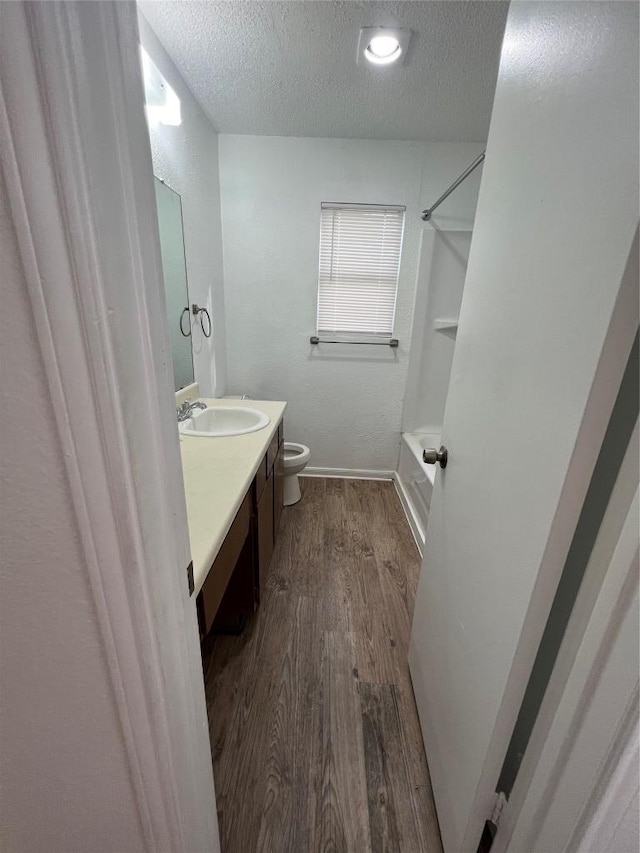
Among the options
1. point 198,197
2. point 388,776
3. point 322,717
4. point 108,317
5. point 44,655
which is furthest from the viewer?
point 198,197

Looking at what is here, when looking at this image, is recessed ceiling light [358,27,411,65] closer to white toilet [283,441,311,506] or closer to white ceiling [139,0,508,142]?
white ceiling [139,0,508,142]

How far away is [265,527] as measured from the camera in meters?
1.61

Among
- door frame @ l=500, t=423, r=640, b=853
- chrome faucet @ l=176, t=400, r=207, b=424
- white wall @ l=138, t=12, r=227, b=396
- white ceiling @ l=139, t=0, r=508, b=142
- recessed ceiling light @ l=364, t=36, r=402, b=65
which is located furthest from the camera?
chrome faucet @ l=176, t=400, r=207, b=424

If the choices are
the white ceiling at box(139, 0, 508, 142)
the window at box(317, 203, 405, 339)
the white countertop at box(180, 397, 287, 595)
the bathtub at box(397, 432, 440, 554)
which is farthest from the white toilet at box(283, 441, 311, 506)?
the white ceiling at box(139, 0, 508, 142)

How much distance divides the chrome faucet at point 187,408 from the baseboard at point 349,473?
4.39ft

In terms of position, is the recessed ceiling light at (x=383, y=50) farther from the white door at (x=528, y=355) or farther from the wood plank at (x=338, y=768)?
the wood plank at (x=338, y=768)

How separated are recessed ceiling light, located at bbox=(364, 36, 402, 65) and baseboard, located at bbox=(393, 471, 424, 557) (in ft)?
7.79

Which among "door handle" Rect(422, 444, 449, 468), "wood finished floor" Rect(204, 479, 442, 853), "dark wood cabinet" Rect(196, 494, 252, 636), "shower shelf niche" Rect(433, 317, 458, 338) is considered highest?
"shower shelf niche" Rect(433, 317, 458, 338)

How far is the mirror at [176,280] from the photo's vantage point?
1.65m

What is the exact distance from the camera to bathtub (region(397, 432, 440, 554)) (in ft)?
7.22

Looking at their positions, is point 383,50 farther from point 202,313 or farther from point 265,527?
point 265,527

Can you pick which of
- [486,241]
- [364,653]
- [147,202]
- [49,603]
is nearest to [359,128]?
[486,241]

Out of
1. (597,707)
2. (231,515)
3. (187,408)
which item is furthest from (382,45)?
(597,707)

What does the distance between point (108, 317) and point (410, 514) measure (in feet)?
Result: 7.82
